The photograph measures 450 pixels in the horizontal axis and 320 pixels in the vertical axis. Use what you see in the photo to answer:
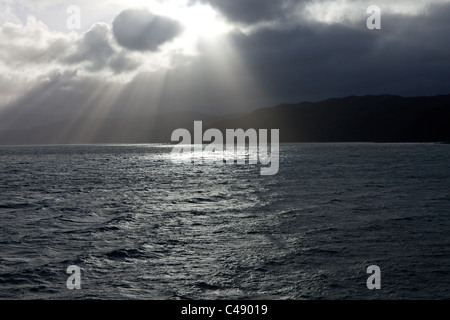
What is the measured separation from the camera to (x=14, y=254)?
1691cm

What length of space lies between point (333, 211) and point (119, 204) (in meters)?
17.4

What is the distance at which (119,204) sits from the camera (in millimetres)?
32500

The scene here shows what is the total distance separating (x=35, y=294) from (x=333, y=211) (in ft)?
65.1

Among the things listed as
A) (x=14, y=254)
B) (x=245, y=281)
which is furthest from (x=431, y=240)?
(x=14, y=254)
